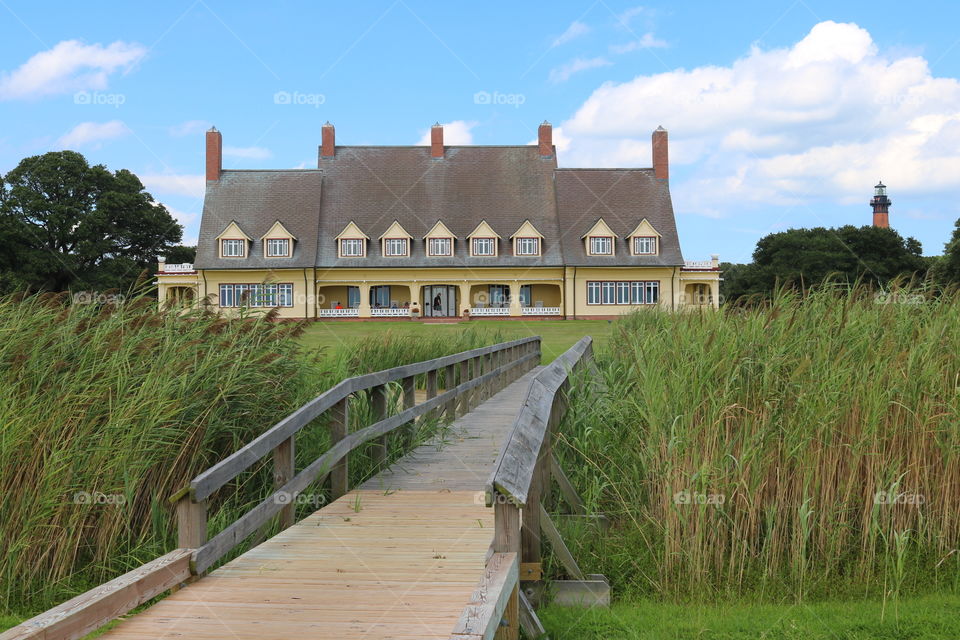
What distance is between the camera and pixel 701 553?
4.52 meters

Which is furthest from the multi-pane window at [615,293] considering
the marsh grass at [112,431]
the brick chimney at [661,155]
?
the marsh grass at [112,431]

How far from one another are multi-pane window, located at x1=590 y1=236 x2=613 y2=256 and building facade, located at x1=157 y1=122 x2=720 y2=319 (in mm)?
59

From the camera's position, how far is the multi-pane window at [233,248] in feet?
152

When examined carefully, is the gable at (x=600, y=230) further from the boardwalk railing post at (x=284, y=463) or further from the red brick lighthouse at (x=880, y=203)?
the red brick lighthouse at (x=880, y=203)

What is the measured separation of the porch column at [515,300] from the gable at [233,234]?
15.8 metres

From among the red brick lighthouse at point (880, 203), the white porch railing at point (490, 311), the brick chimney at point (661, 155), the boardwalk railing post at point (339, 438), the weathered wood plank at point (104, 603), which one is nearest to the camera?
the weathered wood plank at point (104, 603)

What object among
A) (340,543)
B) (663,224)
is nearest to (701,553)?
(340,543)

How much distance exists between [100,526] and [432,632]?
7.93 feet

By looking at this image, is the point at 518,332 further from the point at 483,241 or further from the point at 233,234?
the point at 233,234

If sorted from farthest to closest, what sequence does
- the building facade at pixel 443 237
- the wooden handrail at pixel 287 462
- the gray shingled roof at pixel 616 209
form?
1. the gray shingled roof at pixel 616 209
2. the building facade at pixel 443 237
3. the wooden handrail at pixel 287 462

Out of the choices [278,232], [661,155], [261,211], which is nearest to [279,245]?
[278,232]

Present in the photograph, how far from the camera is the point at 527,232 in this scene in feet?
150

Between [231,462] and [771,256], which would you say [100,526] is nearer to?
[231,462]

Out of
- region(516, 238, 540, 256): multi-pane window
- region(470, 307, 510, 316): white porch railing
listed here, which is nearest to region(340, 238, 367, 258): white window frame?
region(470, 307, 510, 316): white porch railing
